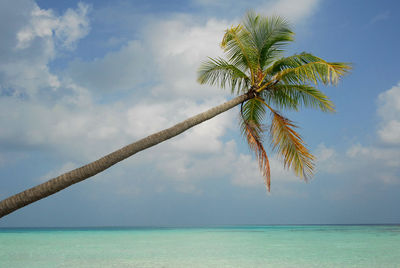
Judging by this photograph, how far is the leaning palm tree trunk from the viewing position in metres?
4.55

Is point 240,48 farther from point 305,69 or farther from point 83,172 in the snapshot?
point 83,172

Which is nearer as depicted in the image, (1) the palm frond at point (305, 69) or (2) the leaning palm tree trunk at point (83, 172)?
(2) the leaning palm tree trunk at point (83, 172)

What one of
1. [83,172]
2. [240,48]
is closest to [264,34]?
[240,48]

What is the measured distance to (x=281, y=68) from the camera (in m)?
8.65

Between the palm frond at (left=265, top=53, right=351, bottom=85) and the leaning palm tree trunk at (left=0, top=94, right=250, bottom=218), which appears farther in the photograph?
the palm frond at (left=265, top=53, right=351, bottom=85)

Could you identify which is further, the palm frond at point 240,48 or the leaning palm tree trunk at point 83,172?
the palm frond at point 240,48

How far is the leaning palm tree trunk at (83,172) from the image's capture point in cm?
455

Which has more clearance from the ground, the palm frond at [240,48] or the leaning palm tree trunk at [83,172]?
the palm frond at [240,48]

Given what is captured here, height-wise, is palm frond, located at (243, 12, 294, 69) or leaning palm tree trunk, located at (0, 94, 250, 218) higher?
palm frond, located at (243, 12, 294, 69)

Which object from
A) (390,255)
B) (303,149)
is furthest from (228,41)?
(390,255)

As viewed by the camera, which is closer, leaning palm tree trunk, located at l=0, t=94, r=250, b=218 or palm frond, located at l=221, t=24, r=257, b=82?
leaning palm tree trunk, located at l=0, t=94, r=250, b=218

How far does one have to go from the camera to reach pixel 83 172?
4.98 m

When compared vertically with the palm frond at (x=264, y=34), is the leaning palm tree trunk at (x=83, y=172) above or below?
below

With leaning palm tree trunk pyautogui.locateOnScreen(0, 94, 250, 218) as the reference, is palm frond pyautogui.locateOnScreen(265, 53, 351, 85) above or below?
above
